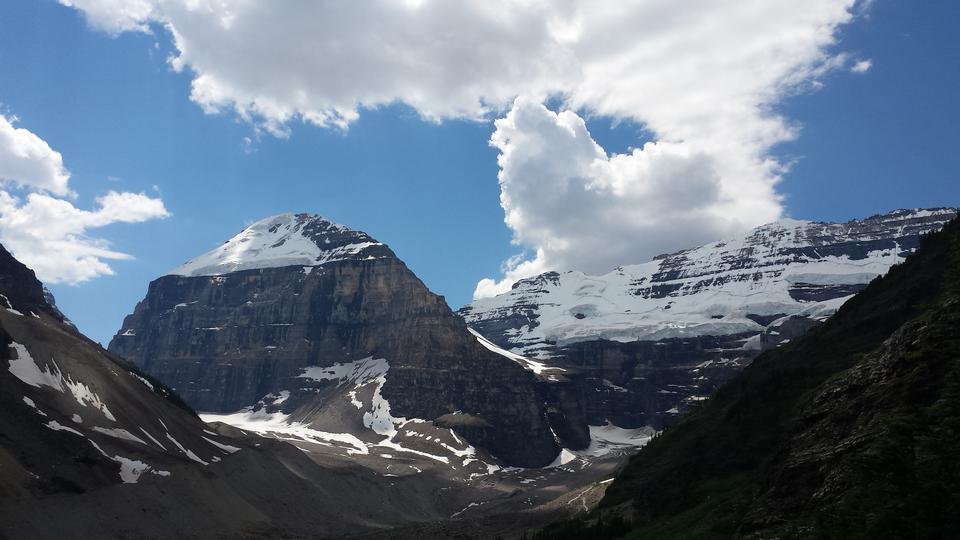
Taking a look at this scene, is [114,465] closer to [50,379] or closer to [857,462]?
[50,379]

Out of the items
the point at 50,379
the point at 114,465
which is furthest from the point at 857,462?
the point at 50,379

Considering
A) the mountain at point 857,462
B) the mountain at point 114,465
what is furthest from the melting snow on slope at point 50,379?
the mountain at point 857,462

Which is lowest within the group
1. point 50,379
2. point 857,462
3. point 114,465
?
point 114,465

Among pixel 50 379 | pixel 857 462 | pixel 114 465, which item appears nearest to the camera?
pixel 857 462

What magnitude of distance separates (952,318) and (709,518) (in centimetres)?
2354

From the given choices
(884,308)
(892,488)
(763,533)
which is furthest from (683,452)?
(892,488)

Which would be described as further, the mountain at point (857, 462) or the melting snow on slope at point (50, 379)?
the melting snow on slope at point (50, 379)

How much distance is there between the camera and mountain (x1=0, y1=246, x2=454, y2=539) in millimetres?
100625

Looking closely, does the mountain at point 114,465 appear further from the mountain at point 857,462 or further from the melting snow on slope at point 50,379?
the mountain at point 857,462

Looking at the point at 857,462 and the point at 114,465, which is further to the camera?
the point at 114,465

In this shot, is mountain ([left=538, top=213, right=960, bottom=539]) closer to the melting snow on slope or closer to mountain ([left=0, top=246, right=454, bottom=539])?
mountain ([left=0, top=246, right=454, bottom=539])

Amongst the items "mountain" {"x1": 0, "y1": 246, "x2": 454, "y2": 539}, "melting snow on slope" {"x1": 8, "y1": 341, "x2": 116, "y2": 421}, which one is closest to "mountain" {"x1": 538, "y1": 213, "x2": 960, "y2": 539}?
"mountain" {"x1": 0, "y1": 246, "x2": 454, "y2": 539}

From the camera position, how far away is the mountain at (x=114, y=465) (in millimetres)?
100625

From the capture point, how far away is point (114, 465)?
117m
